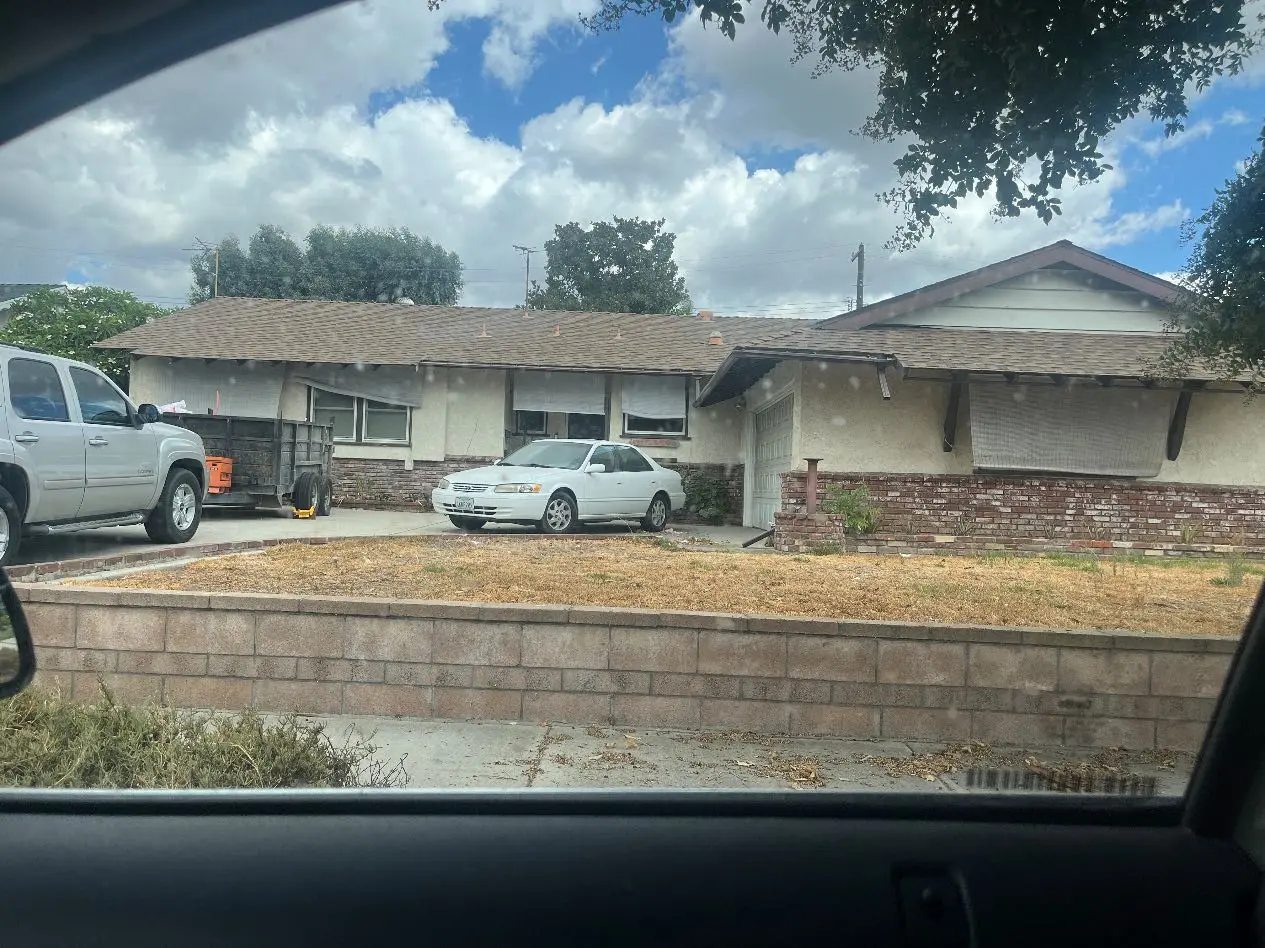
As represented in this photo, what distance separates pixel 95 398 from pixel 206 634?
4.05 feet

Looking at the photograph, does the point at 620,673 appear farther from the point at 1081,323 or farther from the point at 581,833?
the point at 1081,323

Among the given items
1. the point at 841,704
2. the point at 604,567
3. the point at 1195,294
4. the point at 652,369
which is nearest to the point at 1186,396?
the point at 1195,294

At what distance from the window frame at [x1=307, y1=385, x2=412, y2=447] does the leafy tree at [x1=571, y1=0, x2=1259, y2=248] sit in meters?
5.78

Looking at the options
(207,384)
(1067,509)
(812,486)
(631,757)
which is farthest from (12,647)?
(812,486)

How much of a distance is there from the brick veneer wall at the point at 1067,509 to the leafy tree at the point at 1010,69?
2210mm

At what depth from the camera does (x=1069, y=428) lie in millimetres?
8188

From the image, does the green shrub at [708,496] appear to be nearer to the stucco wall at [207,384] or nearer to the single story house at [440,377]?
the single story house at [440,377]

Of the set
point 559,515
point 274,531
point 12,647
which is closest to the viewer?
point 12,647

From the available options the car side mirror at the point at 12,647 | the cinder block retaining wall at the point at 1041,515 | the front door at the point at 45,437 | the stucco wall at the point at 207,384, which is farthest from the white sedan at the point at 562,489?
the car side mirror at the point at 12,647

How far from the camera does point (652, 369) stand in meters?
15.4

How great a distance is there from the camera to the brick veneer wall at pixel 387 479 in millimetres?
12109

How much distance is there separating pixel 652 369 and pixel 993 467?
6930mm

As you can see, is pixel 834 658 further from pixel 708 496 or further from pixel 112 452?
pixel 708 496

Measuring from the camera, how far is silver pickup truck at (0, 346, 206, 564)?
13.8 feet
